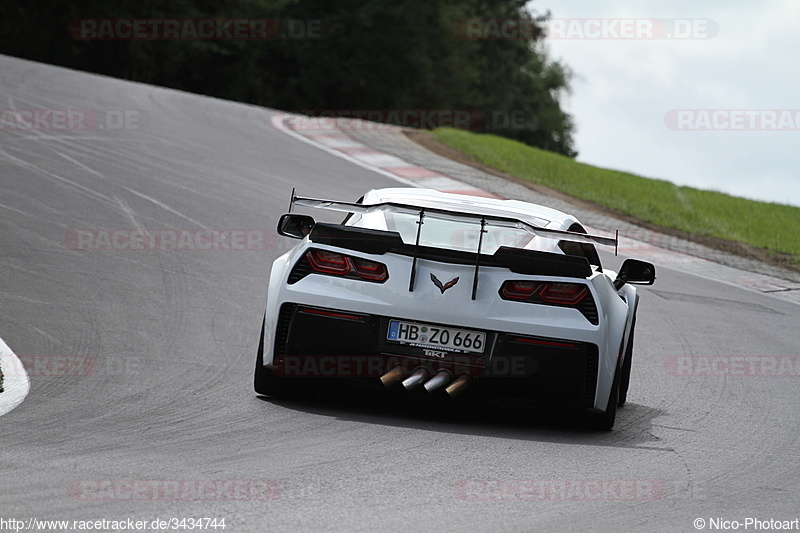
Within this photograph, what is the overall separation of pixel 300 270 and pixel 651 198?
1825cm

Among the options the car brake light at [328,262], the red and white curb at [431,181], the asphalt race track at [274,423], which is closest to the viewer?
the asphalt race track at [274,423]

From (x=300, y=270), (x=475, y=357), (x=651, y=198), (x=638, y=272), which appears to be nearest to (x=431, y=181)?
(x=651, y=198)

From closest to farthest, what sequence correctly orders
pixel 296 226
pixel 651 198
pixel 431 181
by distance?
pixel 296 226
pixel 431 181
pixel 651 198

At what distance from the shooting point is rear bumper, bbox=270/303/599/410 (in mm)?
6262

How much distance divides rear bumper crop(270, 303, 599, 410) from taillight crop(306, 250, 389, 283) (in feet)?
0.71

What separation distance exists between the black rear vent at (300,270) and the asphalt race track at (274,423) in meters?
0.72

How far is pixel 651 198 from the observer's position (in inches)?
937

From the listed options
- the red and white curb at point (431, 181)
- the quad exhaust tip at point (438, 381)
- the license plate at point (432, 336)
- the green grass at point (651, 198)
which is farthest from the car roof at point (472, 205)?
the green grass at point (651, 198)

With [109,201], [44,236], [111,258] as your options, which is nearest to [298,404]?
[111,258]

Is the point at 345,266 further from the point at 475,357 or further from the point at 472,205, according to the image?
the point at 472,205

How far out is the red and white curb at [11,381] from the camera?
6.16 metres

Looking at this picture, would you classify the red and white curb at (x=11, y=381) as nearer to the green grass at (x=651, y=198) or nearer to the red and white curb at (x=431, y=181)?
the red and white curb at (x=431, y=181)

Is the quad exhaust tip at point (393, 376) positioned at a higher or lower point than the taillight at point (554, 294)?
lower

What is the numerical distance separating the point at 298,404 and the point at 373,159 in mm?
15498
